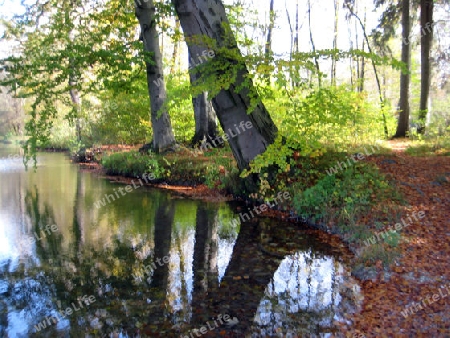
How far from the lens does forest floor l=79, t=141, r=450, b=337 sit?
387 centimetres

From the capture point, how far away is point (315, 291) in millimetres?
4977

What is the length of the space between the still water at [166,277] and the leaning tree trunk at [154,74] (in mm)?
5665

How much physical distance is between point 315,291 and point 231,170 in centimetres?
613

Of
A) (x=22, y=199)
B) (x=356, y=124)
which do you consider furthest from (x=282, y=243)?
(x=22, y=199)

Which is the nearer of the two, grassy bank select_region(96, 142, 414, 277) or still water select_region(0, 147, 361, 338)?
still water select_region(0, 147, 361, 338)

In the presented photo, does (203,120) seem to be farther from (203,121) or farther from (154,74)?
(154,74)

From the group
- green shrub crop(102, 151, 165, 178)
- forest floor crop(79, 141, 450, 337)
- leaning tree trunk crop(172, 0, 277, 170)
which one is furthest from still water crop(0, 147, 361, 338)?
green shrub crop(102, 151, 165, 178)

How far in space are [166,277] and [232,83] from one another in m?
4.49

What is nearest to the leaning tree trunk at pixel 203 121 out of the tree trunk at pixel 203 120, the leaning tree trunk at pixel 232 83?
the tree trunk at pixel 203 120

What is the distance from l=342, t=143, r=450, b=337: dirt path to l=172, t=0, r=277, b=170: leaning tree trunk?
136 inches

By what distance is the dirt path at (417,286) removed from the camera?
3.85 m

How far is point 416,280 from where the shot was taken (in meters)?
4.65

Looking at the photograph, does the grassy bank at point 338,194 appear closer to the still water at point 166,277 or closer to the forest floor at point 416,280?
the forest floor at point 416,280

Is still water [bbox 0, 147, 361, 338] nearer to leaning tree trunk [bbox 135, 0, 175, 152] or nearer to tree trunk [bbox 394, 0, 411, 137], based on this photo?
leaning tree trunk [bbox 135, 0, 175, 152]
